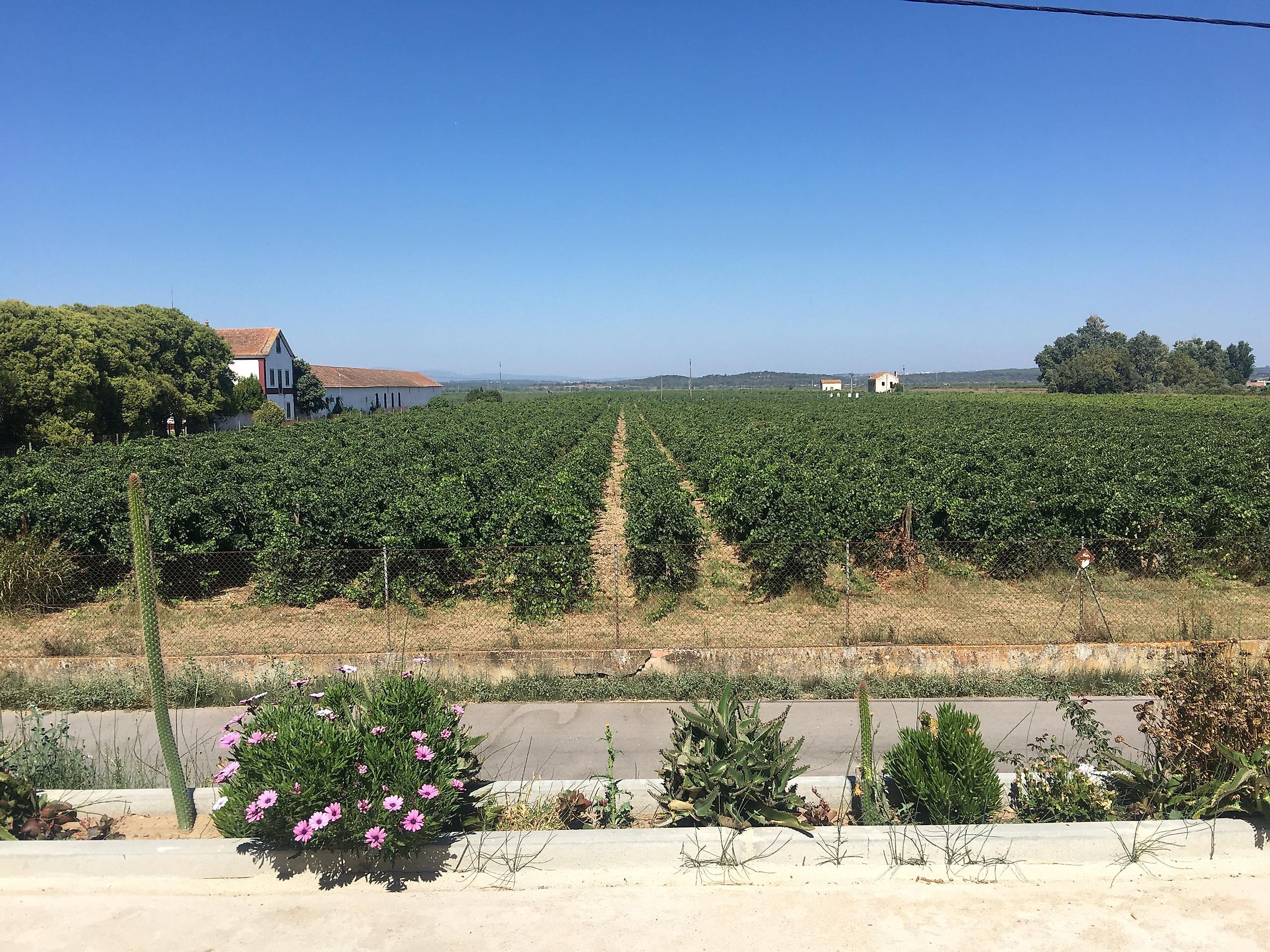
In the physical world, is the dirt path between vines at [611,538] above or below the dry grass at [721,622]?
above

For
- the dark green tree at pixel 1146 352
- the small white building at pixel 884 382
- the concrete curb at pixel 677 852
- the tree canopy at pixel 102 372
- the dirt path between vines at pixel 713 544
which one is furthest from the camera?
the small white building at pixel 884 382

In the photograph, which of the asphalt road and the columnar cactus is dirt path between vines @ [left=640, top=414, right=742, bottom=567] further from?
the columnar cactus

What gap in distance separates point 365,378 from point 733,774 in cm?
9402

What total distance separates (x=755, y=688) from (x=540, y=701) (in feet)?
7.82

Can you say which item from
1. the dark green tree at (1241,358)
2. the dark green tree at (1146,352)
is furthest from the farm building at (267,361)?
the dark green tree at (1241,358)

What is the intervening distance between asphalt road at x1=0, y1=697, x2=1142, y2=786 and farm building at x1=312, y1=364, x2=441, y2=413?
230 ft

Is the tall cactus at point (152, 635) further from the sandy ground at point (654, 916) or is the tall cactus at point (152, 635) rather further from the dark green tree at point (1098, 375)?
the dark green tree at point (1098, 375)

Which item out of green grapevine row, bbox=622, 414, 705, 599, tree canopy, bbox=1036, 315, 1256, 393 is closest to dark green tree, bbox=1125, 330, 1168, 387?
tree canopy, bbox=1036, 315, 1256, 393

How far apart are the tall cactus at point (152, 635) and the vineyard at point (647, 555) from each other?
4018 millimetres

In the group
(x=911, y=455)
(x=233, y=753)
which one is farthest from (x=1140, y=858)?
(x=911, y=455)

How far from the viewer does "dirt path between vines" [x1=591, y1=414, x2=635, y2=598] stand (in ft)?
39.8

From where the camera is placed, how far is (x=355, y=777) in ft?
13.5

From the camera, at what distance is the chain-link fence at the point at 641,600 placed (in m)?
9.52

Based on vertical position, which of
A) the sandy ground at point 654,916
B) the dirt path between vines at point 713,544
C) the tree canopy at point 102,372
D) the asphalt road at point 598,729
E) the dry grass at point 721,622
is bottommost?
the asphalt road at point 598,729
